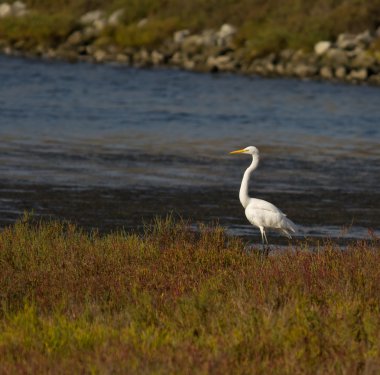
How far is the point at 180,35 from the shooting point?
56.9 metres

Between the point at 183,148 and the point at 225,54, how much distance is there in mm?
28151

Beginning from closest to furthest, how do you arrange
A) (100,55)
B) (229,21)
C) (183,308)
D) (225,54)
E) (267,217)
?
(183,308)
(267,217)
(225,54)
(100,55)
(229,21)

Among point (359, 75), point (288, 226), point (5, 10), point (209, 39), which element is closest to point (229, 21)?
point (209, 39)

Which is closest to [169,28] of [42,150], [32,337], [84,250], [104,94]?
[104,94]

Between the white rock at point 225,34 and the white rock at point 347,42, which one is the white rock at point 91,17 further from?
the white rock at point 347,42

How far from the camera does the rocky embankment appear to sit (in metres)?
47.8

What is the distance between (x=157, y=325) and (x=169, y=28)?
50594 millimetres

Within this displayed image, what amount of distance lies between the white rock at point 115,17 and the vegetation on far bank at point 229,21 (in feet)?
1.18

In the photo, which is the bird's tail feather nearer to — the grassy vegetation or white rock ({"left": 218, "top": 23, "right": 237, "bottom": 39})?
the grassy vegetation

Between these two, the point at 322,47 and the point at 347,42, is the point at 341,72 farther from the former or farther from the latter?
the point at 322,47

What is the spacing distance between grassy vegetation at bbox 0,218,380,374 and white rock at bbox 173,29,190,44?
4510 centimetres

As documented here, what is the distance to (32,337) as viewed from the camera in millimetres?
7719

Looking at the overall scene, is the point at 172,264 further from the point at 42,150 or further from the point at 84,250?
the point at 42,150

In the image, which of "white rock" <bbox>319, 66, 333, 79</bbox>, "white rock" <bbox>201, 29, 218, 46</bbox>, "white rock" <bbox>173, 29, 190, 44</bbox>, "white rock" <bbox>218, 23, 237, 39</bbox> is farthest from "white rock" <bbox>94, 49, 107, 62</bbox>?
"white rock" <bbox>319, 66, 333, 79</bbox>
